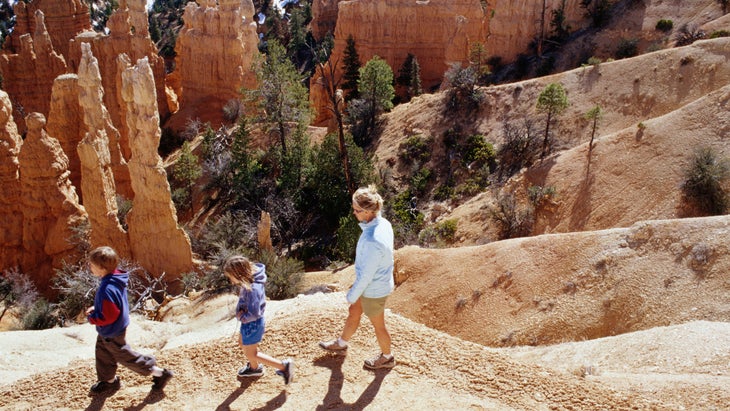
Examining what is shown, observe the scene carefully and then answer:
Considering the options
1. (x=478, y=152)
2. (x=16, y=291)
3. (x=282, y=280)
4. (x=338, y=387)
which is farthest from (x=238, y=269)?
(x=478, y=152)

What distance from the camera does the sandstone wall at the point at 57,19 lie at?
1690 inches

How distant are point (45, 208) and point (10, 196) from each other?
5.40 ft

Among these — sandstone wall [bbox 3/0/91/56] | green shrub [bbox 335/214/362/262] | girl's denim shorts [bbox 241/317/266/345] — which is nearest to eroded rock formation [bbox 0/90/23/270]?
green shrub [bbox 335/214/362/262]

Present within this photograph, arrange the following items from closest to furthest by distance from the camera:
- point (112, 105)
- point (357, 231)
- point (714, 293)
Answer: point (714, 293) → point (357, 231) → point (112, 105)

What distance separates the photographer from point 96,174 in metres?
19.2

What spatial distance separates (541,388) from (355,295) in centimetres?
253

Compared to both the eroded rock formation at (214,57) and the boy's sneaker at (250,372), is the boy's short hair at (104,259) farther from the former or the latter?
the eroded rock formation at (214,57)

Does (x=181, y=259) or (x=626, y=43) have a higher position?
(x=626, y=43)

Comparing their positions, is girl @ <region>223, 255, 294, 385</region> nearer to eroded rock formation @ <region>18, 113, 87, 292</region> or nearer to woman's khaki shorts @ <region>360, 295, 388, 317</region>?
woman's khaki shorts @ <region>360, 295, 388, 317</region>

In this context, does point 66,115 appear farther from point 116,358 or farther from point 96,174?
point 116,358

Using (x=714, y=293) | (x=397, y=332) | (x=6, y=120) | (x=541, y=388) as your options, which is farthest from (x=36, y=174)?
(x=714, y=293)

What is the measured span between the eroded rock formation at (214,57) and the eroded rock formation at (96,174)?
16.8m

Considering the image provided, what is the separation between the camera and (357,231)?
2117 centimetres

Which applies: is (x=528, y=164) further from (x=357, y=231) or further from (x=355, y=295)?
(x=355, y=295)
